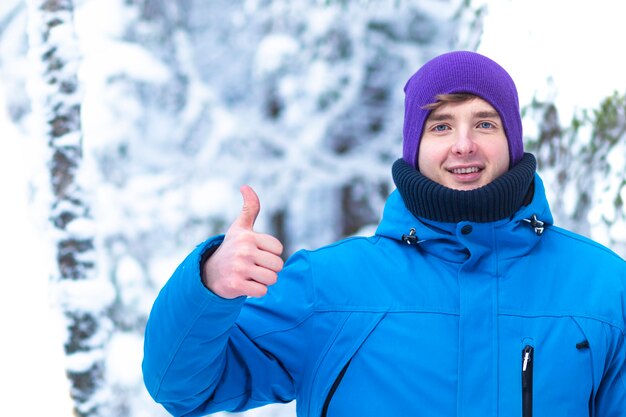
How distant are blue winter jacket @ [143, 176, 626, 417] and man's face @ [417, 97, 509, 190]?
0.10 meters

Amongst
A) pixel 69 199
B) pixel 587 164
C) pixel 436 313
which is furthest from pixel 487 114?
pixel 69 199

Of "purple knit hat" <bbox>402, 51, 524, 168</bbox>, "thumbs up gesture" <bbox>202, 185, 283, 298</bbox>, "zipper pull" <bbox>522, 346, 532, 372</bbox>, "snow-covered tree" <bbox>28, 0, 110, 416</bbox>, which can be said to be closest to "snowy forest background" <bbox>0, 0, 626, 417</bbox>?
"snow-covered tree" <bbox>28, 0, 110, 416</bbox>

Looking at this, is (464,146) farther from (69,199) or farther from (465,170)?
(69,199)

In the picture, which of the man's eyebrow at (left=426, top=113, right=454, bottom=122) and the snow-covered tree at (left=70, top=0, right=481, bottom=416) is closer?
the man's eyebrow at (left=426, top=113, right=454, bottom=122)

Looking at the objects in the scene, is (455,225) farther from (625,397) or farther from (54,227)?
(54,227)

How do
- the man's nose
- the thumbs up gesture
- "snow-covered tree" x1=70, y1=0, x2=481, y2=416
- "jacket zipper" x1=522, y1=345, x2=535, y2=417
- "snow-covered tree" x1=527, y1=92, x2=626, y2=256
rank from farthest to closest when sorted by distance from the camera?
"snow-covered tree" x1=70, y1=0, x2=481, y2=416 < "snow-covered tree" x1=527, y1=92, x2=626, y2=256 < the man's nose < "jacket zipper" x1=522, y1=345, x2=535, y2=417 < the thumbs up gesture

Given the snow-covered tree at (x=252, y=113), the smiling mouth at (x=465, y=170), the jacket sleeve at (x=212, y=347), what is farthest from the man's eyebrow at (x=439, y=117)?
the snow-covered tree at (x=252, y=113)

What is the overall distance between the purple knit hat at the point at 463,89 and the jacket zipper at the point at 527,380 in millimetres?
394

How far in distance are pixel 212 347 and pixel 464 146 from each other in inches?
22.4

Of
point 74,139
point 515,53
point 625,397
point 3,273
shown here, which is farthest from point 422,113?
point 3,273

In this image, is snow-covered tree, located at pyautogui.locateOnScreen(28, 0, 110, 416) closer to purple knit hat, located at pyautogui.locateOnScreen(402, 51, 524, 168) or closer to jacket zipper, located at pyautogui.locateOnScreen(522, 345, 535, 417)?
purple knit hat, located at pyautogui.locateOnScreen(402, 51, 524, 168)

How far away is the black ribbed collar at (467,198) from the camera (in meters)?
1.28

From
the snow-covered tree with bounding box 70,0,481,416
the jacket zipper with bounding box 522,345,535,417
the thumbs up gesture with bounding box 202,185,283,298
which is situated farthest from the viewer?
the snow-covered tree with bounding box 70,0,481,416

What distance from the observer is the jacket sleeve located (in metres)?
1.11
